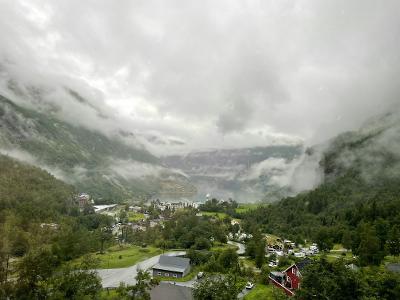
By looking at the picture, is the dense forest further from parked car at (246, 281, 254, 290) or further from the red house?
the red house

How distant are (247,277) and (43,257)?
48.2 m

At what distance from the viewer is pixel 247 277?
83500 mm

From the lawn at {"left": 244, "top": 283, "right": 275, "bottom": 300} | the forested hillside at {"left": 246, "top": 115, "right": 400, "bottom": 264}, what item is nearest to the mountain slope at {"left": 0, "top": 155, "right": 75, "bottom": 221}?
the forested hillside at {"left": 246, "top": 115, "right": 400, "bottom": 264}

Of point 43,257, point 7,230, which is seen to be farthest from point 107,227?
point 43,257

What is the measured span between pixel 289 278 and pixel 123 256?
64994mm

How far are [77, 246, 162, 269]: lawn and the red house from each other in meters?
52.5

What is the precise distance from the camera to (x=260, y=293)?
71.6m

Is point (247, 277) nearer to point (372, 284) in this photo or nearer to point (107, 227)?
point (372, 284)

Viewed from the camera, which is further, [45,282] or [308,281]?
[45,282]

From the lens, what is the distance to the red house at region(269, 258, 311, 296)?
72.5 meters

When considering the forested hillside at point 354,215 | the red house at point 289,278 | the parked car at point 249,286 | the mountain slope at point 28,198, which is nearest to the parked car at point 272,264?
the red house at point 289,278

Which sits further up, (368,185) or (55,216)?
(368,185)

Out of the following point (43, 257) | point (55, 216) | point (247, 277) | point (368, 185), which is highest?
point (368, 185)

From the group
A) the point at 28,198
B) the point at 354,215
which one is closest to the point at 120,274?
the point at 28,198
